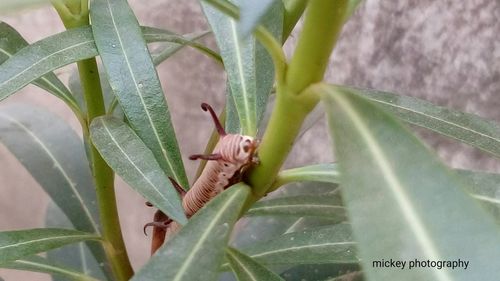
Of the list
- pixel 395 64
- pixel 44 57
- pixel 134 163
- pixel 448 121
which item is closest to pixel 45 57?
pixel 44 57

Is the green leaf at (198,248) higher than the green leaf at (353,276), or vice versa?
the green leaf at (198,248)

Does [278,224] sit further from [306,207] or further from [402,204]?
[402,204]

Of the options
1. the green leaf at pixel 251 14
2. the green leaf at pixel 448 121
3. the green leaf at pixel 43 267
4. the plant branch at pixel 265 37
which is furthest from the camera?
the green leaf at pixel 43 267

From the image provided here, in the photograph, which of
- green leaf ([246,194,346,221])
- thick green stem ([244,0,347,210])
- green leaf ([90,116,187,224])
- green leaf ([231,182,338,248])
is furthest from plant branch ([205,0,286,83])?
green leaf ([231,182,338,248])

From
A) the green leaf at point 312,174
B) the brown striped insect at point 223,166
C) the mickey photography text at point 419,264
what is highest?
the brown striped insect at point 223,166

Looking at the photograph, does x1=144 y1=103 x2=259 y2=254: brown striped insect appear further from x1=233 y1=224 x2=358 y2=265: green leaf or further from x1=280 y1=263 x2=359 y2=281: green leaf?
x1=280 y1=263 x2=359 y2=281: green leaf

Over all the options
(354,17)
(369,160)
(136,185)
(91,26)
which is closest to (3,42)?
(91,26)

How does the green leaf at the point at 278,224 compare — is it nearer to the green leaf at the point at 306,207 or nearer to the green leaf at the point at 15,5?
the green leaf at the point at 306,207

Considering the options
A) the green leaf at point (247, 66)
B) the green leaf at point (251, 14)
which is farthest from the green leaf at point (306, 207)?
the green leaf at point (251, 14)
